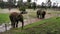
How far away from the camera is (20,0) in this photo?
44906 mm

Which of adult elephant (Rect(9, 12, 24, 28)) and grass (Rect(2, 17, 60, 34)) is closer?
grass (Rect(2, 17, 60, 34))

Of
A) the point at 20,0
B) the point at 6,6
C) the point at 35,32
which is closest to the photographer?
the point at 35,32

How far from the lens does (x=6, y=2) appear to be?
43.9m

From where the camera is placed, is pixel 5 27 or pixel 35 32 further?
pixel 5 27

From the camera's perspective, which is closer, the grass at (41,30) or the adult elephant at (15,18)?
the grass at (41,30)

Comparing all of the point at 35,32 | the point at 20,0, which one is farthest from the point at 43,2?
the point at 35,32

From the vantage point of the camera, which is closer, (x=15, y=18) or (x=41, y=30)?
(x=41, y=30)

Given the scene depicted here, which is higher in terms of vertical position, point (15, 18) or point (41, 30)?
point (15, 18)

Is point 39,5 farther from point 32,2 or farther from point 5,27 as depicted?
point 5,27

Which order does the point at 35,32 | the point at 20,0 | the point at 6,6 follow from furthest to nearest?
the point at 20,0 < the point at 6,6 < the point at 35,32

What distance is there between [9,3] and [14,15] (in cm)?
2596

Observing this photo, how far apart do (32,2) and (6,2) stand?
4.86 m

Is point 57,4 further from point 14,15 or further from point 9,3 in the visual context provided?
point 14,15

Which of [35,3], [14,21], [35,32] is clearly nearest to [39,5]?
[35,3]
